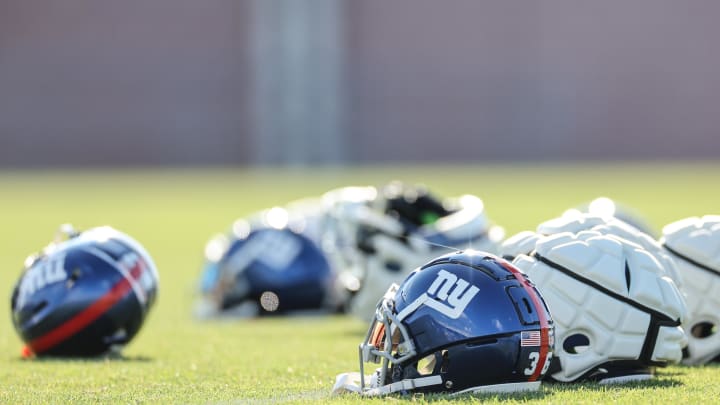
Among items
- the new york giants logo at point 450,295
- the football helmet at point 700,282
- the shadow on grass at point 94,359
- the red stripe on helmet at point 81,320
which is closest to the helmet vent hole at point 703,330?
the football helmet at point 700,282

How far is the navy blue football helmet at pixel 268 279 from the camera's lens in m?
8.60

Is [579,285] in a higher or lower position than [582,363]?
higher

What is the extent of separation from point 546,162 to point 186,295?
2908 cm

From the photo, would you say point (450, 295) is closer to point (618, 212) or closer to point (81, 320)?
point (81, 320)

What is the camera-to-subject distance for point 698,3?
39406 mm

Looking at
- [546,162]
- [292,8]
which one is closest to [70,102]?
[292,8]

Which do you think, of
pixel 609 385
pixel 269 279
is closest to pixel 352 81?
pixel 269 279

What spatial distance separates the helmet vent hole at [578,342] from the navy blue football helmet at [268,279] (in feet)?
14.0

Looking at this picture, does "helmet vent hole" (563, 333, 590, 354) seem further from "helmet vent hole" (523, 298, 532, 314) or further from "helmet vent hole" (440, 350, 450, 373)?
"helmet vent hole" (440, 350, 450, 373)

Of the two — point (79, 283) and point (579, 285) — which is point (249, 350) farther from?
point (579, 285)

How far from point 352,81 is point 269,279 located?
1176 inches

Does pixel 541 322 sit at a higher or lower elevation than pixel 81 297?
higher

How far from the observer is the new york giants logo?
4105mm

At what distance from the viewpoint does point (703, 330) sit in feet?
17.3
